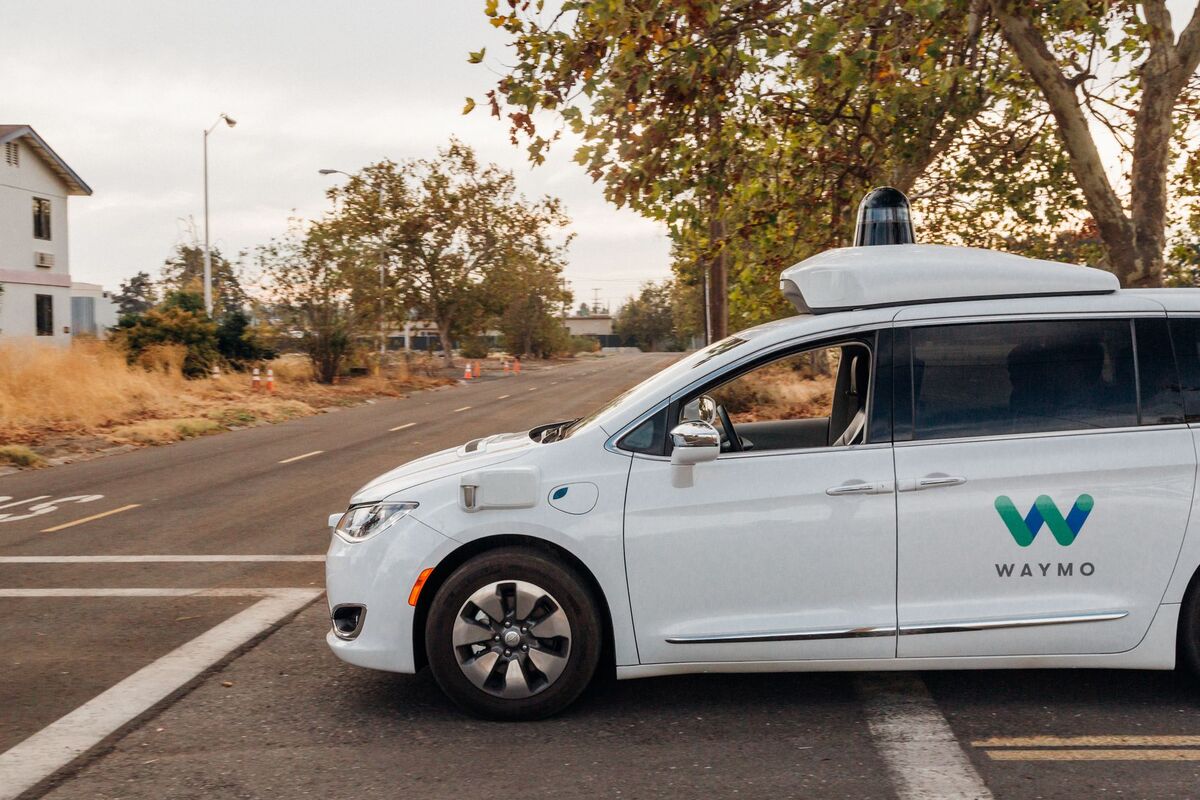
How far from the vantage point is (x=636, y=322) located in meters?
150

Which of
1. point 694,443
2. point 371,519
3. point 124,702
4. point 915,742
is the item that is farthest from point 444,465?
point 915,742

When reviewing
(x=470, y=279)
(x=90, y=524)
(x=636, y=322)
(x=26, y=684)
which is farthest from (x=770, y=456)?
(x=636, y=322)

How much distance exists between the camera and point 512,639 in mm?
4863

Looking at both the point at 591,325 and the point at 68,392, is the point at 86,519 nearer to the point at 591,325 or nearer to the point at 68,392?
the point at 68,392

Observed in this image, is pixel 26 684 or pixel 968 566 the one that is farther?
pixel 26 684

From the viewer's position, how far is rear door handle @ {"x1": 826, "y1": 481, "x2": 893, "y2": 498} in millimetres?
4809

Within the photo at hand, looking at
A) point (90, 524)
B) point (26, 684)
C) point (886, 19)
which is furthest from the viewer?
point (886, 19)

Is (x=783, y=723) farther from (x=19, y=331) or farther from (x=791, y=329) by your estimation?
(x=19, y=331)

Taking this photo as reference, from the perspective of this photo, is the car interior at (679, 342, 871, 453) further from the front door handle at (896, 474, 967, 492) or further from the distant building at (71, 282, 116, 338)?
the distant building at (71, 282, 116, 338)

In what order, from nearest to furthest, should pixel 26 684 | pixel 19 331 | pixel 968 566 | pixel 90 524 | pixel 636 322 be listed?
pixel 968 566
pixel 26 684
pixel 90 524
pixel 19 331
pixel 636 322

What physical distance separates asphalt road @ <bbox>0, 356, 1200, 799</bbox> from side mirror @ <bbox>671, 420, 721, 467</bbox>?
3.69 feet

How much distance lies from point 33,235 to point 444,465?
4345 centimetres

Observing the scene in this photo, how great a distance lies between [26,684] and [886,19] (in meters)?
10.00

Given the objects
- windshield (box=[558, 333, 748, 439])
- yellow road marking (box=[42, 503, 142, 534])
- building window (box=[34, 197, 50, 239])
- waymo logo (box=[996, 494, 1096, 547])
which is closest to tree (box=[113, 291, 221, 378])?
building window (box=[34, 197, 50, 239])
